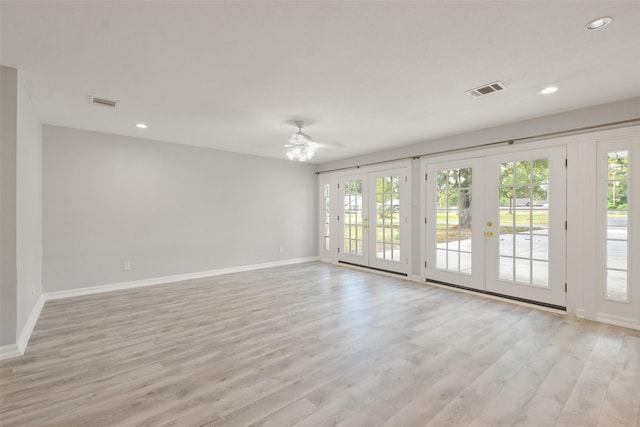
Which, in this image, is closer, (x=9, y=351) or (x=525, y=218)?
(x=9, y=351)

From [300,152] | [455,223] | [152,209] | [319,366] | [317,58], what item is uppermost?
[317,58]

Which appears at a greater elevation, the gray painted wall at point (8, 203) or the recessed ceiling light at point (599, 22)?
the recessed ceiling light at point (599, 22)

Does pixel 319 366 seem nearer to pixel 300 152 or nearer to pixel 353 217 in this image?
pixel 300 152

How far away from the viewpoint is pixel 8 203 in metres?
2.47

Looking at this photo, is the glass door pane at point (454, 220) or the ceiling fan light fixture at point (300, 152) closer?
the ceiling fan light fixture at point (300, 152)

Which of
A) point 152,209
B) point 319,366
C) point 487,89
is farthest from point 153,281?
point 487,89

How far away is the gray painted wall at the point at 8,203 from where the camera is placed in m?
2.45

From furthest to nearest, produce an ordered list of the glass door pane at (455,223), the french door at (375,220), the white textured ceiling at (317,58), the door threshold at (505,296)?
the french door at (375,220) → the glass door pane at (455,223) → the door threshold at (505,296) → the white textured ceiling at (317,58)

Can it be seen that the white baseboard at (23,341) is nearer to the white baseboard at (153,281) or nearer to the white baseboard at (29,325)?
the white baseboard at (29,325)

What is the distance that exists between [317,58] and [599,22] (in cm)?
187

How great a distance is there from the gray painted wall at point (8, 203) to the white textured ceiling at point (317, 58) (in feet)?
0.79

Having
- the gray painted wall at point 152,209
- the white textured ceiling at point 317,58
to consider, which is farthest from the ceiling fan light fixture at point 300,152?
the gray painted wall at point 152,209

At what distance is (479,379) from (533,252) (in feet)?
8.05

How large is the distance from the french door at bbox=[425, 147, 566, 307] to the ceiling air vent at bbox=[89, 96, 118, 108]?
4576 millimetres
